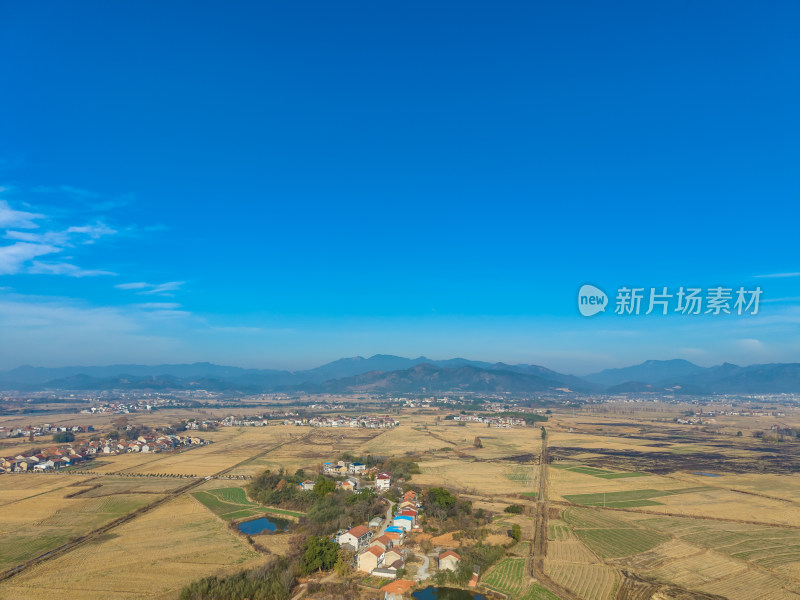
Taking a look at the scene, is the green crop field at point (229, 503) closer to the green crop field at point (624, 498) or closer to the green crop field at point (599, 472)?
the green crop field at point (624, 498)

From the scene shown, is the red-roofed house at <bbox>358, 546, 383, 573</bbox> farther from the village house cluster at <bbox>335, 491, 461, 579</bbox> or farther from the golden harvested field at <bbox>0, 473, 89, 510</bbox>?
the golden harvested field at <bbox>0, 473, 89, 510</bbox>

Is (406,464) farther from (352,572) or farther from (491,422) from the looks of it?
(491,422)

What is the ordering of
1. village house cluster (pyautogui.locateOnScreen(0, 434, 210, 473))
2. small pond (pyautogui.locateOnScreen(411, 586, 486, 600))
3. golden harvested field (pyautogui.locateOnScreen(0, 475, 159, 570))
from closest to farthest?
small pond (pyautogui.locateOnScreen(411, 586, 486, 600)), golden harvested field (pyautogui.locateOnScreen(0, 475, 159, 570)), village house cluster (pyautogui.locateOnScreen(0, 434, 210, 473))

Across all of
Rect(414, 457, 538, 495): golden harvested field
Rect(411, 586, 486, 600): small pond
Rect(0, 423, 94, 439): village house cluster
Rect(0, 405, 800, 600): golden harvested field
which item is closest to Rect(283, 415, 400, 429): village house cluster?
Rect(0, 405, 800, 600): golden harvested field

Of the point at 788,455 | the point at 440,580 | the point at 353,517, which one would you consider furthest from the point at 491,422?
the point at 440,580

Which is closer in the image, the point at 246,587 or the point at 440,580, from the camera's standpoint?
the point at 246,587

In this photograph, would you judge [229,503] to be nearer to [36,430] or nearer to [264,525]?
[264,525]
